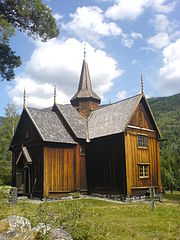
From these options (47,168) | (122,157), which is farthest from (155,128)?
(47,168)

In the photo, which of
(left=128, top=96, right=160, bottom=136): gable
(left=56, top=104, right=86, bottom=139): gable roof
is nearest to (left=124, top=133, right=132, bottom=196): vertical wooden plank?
(left=128, top=96, right=160, bottom=136): gable

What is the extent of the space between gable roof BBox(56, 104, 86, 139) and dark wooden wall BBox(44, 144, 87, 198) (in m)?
1.42

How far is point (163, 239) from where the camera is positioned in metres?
7.93

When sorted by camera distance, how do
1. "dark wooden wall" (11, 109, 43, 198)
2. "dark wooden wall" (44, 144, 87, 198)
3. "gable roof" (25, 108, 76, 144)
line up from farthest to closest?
"gable roof" (25, 108, 76, 144) < "dark wooden wall" (11, 109, 43, 198) < "dark wooden wall" (44, 144, 87, 198)

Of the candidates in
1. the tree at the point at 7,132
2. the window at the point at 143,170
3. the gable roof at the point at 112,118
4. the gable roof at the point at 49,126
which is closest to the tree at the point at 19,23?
the gable roof at the point at 49,126

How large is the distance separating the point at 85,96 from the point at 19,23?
12.6m

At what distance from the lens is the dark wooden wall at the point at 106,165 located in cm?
2051

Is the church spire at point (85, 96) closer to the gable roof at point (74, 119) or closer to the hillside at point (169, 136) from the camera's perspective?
the gable roof at point (74, 119)

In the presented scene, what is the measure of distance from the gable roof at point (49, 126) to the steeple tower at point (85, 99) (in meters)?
4.17

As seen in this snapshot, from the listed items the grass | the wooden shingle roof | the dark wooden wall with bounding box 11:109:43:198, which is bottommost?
the grass

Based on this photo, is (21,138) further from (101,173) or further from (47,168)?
(101,173)

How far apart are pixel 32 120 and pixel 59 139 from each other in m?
2.82

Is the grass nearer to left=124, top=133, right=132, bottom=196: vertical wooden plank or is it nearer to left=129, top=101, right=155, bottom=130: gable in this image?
left=124, top=133, right=132, bottom=196: vertical wooden plank

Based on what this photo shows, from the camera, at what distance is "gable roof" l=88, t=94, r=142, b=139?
21.4m
